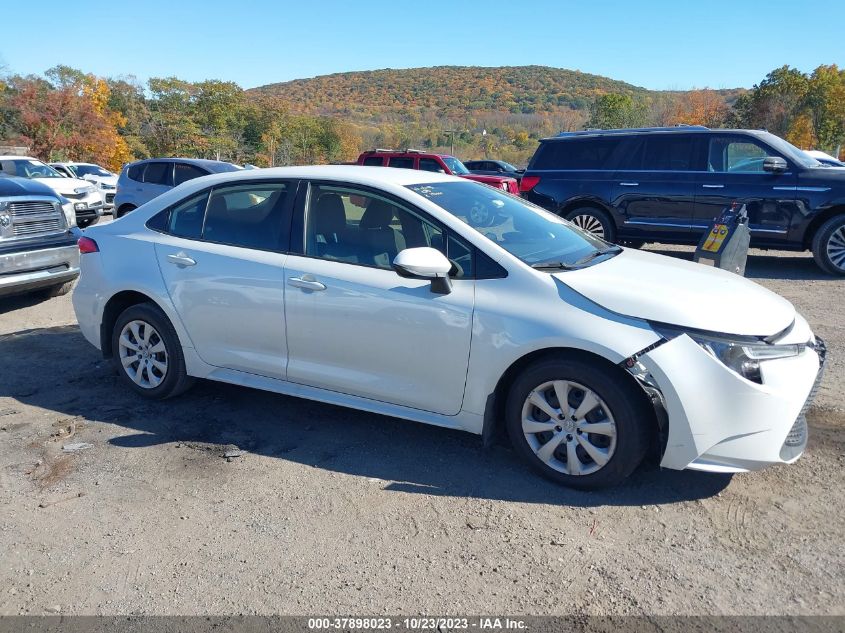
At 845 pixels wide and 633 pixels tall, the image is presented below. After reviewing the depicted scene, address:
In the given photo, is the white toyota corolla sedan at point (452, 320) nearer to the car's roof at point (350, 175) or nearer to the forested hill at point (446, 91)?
the car's roof at point (350, 175)

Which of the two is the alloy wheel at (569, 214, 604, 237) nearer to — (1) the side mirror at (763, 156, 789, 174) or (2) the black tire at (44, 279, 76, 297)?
(1) the side mirror at (763, 156, 789, 174)

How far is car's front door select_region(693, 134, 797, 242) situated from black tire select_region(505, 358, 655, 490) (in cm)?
733

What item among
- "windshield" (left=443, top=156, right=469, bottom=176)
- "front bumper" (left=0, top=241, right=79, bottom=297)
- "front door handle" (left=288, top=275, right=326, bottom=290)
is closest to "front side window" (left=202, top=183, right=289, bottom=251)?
"front door handle" (left=288, top=275, right=326, bottom=290)

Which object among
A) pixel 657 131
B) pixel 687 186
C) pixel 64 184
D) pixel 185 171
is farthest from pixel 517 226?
pixel 64 184

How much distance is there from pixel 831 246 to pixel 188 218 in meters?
8.56

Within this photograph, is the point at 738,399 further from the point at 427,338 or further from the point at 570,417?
the point at 427,338

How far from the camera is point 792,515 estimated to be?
336 centimetres

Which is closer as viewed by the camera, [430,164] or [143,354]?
[143,354]

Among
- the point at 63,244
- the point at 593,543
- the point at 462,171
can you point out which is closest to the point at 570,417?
the point at 593,543

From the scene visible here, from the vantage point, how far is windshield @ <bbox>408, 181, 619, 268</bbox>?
3959 millimetres

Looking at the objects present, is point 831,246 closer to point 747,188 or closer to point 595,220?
point 747,188

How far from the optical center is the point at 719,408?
10.6ft

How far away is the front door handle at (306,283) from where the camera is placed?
408 centimetres

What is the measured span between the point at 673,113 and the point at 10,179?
56.8m
